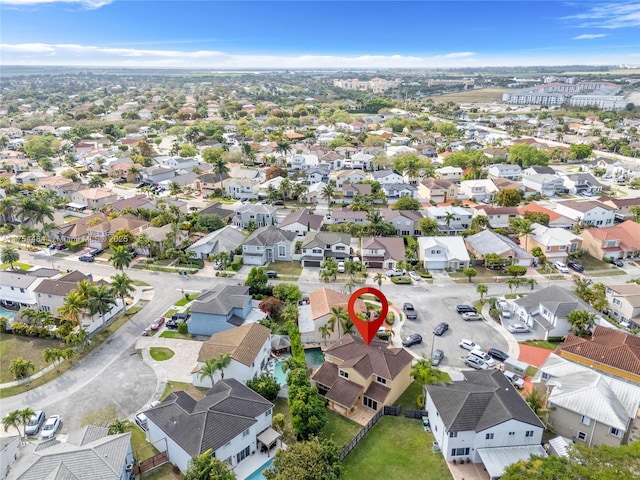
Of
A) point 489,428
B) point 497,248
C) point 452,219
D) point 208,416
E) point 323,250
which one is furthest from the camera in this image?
point 452,219

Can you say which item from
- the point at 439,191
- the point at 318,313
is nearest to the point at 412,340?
the point at 318,313

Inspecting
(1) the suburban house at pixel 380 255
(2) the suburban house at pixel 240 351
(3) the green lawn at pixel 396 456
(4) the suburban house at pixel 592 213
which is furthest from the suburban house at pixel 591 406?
(4) the suburban house at pixel 592 213

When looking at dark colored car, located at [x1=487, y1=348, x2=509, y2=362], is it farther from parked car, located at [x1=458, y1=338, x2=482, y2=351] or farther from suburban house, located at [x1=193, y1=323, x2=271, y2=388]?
suburban house, located at [x1=193, y1=323, x2=271, y2=388]

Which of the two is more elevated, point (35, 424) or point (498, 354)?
point (498, 354)

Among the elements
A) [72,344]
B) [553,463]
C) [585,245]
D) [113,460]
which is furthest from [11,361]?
[585,245]

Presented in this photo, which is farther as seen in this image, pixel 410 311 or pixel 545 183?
pixel 545 183

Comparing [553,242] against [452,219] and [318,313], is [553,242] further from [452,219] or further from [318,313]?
[318,313]

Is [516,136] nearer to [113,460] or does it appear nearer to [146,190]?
[146,190]

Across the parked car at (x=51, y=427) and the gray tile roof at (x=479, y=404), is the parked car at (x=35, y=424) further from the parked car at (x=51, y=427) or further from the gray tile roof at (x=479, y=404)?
the gray tile roof at (x=479, y=404)

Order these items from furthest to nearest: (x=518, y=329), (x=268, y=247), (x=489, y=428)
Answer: (x=268, y=247) → (x=518, y=329) → (x=489, y=428)
